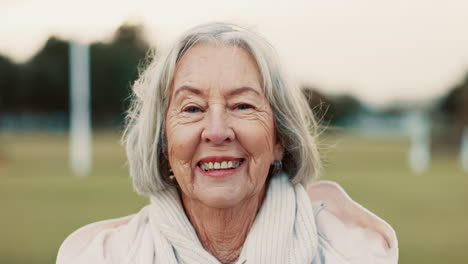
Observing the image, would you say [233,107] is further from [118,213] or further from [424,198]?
[424,198]

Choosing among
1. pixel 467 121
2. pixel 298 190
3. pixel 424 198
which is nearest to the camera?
pixel 298 190

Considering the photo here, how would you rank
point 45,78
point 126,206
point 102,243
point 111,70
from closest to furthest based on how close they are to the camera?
1. point 102,243
2. point 126,206
3. point 45,78
4. point 111,70

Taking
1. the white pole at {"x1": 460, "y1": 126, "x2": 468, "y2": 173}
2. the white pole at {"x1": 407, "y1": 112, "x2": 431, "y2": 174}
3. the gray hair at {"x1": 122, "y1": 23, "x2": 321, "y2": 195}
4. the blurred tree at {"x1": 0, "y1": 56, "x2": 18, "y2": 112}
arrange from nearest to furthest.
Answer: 1. the gray hair at {"x1": 122, "y1": 23, "x2": 321, "y2": 195}
2. the white pole at {"x1": 407, "y1": 112, "x2": 431, "y2": 174}
3. the white pole at {"x1": 460, "y1": 126, "x2": 468, "y2": 173}
4. the blurred tree at {"x1": 0, "y1": 56, "x2": 18, "y2": 112}

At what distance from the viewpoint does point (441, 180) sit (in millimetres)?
18406

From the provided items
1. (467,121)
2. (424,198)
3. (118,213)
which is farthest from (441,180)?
(467,121)

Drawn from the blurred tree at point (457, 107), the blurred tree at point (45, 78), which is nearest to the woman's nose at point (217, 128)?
the blurred tree at point (457, 107)

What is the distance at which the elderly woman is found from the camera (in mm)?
2363

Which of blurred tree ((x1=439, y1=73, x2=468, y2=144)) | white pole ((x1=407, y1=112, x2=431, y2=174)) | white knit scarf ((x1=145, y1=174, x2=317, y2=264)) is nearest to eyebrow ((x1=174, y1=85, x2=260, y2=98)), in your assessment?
white knit scarf ((x1=145, y1=174, x2=317, y2=264))

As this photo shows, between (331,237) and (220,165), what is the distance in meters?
0.58

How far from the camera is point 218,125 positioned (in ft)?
7.58

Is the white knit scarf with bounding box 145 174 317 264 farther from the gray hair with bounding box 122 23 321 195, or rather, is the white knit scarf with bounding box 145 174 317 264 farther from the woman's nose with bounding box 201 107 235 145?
the woman's nose with bounding box 201 107 235 145

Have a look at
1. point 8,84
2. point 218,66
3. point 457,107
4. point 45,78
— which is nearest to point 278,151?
point 218,66

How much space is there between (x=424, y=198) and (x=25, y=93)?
4111cm

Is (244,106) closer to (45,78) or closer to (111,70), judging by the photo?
(45,78)
